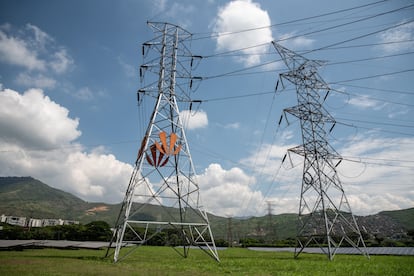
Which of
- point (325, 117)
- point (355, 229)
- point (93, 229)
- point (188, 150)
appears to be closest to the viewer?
point (188, 150)

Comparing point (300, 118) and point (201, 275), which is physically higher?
point (300, 118)

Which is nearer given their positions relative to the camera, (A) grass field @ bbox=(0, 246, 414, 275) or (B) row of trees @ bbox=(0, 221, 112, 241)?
(A) grass field @ bbox=(0, 246, 414, 275)

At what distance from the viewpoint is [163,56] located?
25422mm

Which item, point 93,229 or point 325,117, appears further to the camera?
point 93,229

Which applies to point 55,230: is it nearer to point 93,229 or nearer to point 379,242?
point 93,229

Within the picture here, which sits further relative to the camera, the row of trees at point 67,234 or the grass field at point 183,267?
the row of trees at point 67,234

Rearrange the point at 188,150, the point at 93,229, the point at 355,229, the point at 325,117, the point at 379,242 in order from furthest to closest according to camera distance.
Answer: the point at 93,229 → the point at 379,242 → the point at 325,117 → the point at 355,229 → the point at 188,150

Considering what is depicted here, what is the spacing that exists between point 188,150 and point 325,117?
1490 cm

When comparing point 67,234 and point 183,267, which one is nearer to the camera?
point 183,267

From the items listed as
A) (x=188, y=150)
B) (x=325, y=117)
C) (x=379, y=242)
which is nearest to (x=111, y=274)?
(x=188, y=150)

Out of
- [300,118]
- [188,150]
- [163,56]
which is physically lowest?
[188,150]

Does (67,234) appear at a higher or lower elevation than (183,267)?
lower

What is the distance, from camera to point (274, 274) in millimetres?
14391

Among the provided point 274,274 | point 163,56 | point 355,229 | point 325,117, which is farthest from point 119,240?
point 325,117
